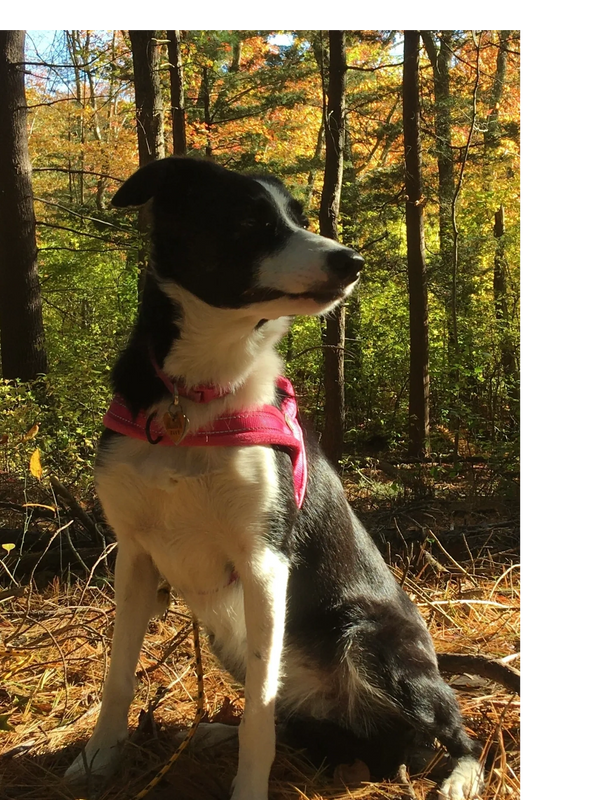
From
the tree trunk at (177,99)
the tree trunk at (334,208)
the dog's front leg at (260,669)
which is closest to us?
the dog's front leg at (260,669)

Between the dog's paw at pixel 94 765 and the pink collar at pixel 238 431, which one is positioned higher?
the pink collar at pixel 238 431

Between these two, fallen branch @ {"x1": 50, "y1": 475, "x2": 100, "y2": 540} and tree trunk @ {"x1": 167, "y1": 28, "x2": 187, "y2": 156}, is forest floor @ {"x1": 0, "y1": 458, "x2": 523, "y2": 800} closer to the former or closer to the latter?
fallen branch @ {"x1": 50, "y1": 475, "x2": 100, "y2": 540}

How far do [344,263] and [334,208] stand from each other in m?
4.72

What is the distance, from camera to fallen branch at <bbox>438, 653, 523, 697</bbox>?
233 cm

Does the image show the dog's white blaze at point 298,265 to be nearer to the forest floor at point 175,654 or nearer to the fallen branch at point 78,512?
the forest floor at point 175,654

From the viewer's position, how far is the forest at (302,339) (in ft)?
8.19

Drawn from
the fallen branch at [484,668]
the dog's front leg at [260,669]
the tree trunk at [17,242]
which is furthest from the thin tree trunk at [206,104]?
the dog's front leg at [260,669]

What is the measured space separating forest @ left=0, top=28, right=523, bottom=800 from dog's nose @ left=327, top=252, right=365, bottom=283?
72 cm

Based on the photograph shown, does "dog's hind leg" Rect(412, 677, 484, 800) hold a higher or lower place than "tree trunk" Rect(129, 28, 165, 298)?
lower

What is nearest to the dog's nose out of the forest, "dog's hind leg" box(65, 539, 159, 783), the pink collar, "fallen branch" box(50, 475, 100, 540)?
the pink collar

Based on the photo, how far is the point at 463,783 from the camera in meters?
2.02

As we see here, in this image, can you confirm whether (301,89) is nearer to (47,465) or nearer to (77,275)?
(77,275)

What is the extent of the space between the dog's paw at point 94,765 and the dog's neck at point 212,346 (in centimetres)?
122

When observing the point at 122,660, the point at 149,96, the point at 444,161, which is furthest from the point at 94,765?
the point at 444,161
